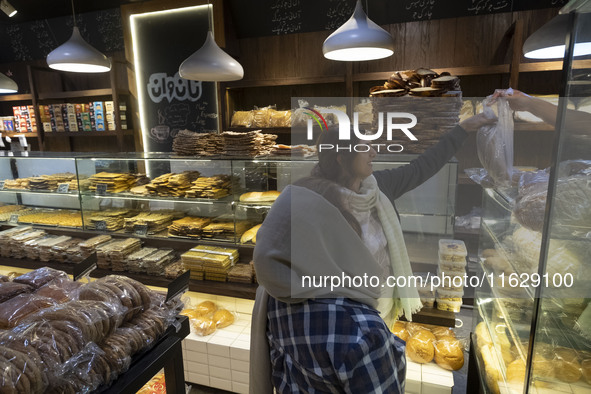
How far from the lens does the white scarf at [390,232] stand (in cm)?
75

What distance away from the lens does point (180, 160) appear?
2.68 m

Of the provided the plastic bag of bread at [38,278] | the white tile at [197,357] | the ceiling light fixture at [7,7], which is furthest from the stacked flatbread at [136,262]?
the ceiling light fixture at [7,7]

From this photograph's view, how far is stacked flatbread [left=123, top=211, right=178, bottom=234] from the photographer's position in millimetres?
2645

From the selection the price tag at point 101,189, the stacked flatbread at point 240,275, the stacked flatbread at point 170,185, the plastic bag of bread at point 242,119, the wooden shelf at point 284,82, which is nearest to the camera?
the stacked flatbread at point 240,275

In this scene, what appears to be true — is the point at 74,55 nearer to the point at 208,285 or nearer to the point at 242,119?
the point at 242,119

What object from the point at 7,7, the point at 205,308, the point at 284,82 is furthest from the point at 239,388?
the point at 7,7

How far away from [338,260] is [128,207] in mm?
2602

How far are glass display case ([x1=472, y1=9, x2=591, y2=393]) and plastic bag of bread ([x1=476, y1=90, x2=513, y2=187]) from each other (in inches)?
3.7

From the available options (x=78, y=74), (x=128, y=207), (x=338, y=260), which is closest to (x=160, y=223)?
(x=128, y=207)

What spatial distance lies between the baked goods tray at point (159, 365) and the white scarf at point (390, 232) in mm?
678

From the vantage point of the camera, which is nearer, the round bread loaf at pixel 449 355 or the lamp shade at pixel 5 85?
the round bread loaf at pixel 449 355

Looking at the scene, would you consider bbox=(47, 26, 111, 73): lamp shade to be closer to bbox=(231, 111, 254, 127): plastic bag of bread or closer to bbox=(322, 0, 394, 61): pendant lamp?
bbox=(231, 111, 254, 127): plastic bag of bread

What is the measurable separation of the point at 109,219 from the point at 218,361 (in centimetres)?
137

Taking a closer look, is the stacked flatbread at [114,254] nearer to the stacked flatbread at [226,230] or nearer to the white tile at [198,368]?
the stacked flatbread at [226,230]
